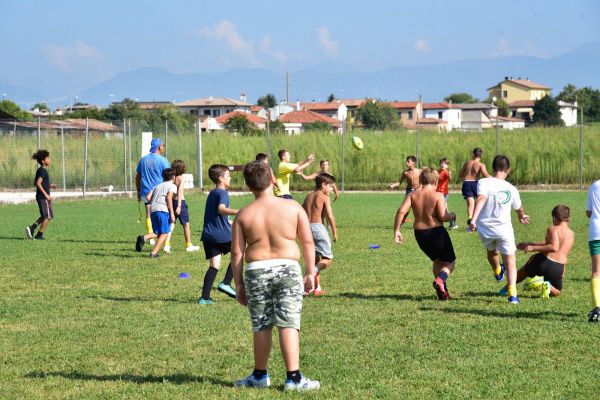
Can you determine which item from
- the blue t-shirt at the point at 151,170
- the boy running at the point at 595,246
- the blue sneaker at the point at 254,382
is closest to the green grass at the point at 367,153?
the blue t-shirt at the point at 151,170

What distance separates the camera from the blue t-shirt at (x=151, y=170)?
17.0 m

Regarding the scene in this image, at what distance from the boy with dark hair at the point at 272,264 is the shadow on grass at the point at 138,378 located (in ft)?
2.11

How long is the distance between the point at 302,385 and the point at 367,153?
35.2 metres

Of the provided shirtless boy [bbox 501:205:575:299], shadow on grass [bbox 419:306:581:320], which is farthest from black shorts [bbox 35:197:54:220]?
shirtless boy [bbox 501:205:575:299]

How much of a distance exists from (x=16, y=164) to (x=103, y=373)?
1129 inches

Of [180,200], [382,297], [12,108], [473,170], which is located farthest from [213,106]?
[382,297]

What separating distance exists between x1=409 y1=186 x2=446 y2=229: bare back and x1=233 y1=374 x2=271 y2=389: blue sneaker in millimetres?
4324

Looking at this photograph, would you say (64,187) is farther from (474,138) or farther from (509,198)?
(509,198)

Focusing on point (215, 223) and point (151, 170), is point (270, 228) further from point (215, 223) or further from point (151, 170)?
point (151, 170)

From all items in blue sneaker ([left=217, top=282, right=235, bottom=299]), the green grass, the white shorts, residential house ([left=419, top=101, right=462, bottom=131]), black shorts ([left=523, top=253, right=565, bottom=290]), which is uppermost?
residential house ([left=419, top=101, right=462, bottom=131])

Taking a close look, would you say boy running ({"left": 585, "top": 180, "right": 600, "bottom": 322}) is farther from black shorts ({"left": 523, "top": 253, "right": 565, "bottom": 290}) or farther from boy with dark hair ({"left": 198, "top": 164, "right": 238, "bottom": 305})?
boy with dark hair ({"left": 198, "top": 164, "right": 238, "bottom": 305})

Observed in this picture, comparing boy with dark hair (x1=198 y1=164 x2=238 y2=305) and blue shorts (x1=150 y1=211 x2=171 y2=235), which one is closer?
boy with dark hair (x1=198 y1=164 x2=238 y2=305)

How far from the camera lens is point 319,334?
873cm

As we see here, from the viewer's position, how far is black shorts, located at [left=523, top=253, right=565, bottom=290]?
10.8 meters
